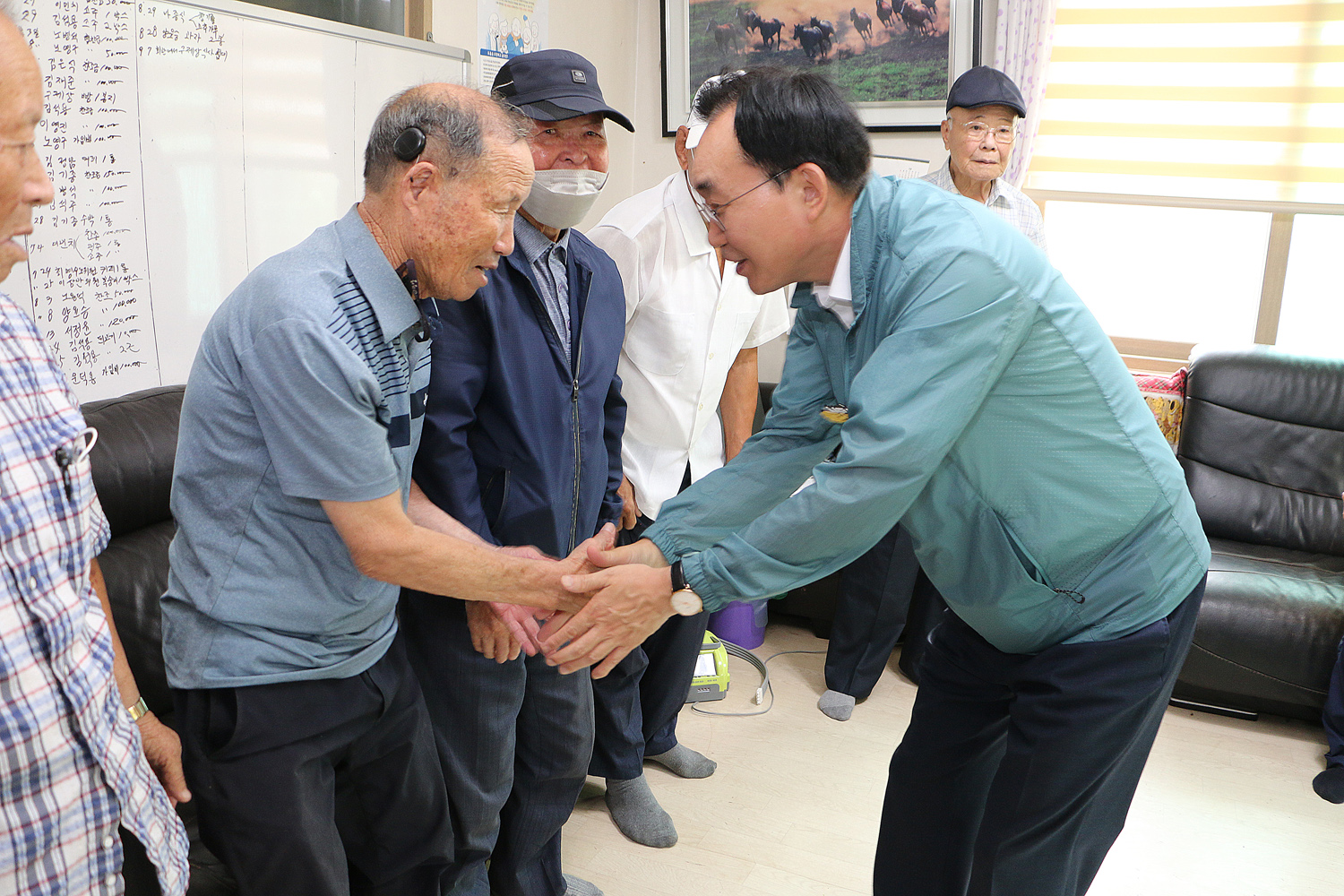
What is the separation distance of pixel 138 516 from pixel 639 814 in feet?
4.40

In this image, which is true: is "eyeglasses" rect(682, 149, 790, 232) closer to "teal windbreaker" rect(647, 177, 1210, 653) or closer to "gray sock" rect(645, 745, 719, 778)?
"teal windbreaker" rect(647, 177, 1210, 653)

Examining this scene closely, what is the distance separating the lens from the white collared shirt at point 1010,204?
11.1 feet

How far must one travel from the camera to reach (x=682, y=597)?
1515mm

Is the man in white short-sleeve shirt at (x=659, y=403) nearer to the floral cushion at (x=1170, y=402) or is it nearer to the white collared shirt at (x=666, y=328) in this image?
the white collared shirt at (x=666, y=328)

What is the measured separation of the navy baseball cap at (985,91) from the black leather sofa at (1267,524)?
1.25 m

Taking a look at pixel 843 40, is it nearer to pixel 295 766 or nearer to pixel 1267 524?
pixel 1267 524

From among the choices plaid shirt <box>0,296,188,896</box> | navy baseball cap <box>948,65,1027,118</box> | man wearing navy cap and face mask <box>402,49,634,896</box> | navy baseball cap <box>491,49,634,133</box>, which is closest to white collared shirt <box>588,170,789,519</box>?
man wearing navy cap and face mask <box>402,49,634,896</box>

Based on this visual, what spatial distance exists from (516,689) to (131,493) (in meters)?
0.90

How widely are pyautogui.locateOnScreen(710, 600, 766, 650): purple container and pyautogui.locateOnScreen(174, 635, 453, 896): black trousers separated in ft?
6.61

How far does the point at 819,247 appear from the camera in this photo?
57.7 inches

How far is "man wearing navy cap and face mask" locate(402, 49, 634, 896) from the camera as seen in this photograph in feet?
5.83

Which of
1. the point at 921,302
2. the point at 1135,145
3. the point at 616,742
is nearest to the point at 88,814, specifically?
the point at 921,302

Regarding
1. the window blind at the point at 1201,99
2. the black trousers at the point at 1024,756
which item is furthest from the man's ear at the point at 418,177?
the window blind at the point at 1201,99

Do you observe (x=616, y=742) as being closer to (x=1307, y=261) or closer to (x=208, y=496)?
(x=208, y=496)
